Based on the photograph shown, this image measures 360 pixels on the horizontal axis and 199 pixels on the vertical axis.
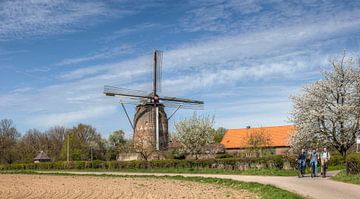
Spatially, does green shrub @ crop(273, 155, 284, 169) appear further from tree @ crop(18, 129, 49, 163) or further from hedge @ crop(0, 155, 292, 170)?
tree @ crop(18, 129, 49, 163)

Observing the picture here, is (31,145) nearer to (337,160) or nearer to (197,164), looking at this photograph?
(197,164)

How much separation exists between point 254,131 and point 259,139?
240 inches

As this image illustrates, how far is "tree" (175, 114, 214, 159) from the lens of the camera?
5441 cm

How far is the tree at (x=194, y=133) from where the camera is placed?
54.4 meters

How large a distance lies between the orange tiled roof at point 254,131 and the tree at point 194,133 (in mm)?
8622

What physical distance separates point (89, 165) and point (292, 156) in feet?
85.3

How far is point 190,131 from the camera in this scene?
55375 millimetres

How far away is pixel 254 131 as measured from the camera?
6438 cm

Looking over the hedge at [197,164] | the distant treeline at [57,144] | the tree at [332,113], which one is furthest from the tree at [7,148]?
the tree at [332,113]

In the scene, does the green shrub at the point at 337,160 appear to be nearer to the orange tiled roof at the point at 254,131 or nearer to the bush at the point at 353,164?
the bush at the point at 353,164

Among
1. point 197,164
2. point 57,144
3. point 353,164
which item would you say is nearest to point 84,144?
point 57,144

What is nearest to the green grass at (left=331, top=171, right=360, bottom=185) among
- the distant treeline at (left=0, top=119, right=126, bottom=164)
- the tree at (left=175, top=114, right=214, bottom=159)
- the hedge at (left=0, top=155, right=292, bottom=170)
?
the hedge at (left=0, top=155, right=292, bottom=170)

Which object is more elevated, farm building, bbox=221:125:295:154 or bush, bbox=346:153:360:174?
farm building, bbox=221:125:295:154

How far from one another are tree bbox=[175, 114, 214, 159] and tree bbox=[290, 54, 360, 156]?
2003cm
